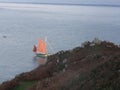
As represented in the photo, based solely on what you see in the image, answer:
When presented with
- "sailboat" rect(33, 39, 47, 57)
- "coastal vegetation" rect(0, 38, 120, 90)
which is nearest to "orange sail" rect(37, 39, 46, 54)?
"sailboat" rect(33, 39, 47, 57)

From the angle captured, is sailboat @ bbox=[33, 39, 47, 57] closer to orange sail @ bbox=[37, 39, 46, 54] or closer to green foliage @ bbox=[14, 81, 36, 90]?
orange sail @ bbox=[37, 39, 46, 54]

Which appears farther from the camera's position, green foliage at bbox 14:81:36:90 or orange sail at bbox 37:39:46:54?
orange sail at bbox 37:39:46:54

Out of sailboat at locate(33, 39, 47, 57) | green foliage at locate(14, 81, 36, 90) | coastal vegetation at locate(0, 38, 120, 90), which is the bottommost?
sailboat at locate(33, 39, 47, 57)

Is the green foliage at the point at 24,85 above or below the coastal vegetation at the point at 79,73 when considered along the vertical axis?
below

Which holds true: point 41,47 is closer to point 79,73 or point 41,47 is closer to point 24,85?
point 24,85

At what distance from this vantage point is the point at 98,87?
28.9 feet

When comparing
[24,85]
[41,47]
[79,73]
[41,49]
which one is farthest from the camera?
[41,49]

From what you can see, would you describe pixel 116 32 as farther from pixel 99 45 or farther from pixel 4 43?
pixel 99 45

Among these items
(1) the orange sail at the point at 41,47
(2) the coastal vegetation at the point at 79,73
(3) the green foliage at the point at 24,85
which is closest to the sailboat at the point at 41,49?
(1) the orange sail at the point at 41,47

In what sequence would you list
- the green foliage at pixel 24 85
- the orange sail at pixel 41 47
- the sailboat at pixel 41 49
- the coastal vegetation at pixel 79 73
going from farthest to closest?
1. the orange sail at pixel 41 47
2. the sailboat at pixel 41 49
3. the green foliage at pixel 24 85
4. the coastal vegetation at pixel 79 73

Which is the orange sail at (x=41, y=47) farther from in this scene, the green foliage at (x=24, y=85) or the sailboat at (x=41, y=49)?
the green foliage at (x=24, y=85)

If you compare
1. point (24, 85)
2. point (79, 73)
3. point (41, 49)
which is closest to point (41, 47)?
point (41, 49)

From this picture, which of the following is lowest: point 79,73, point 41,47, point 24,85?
point 41,47

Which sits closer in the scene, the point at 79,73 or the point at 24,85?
the point at 79,73
